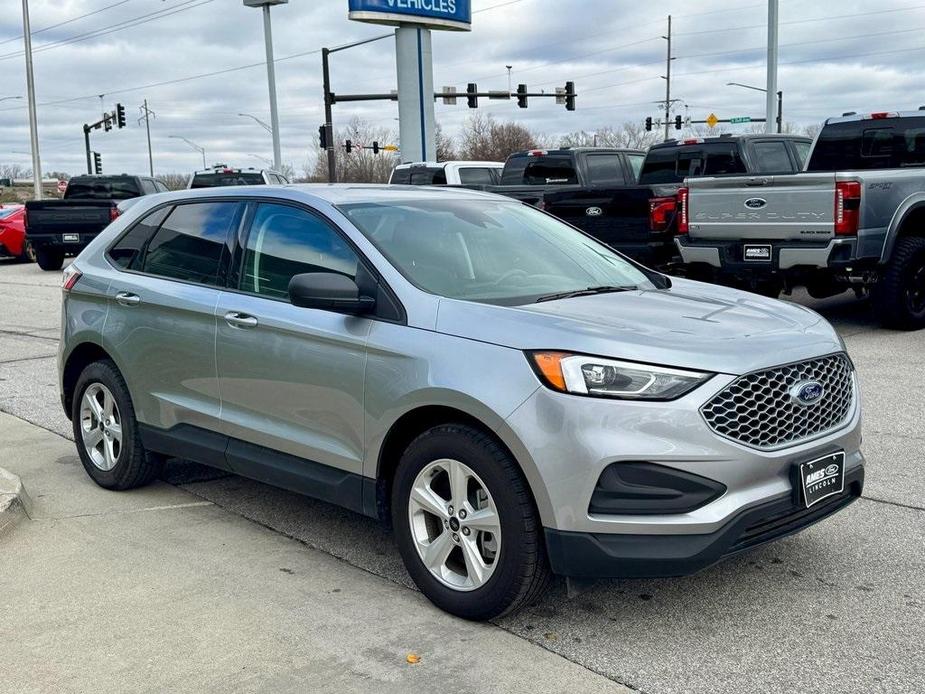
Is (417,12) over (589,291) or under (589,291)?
over

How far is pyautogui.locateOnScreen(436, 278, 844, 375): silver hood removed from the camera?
11.9 ft

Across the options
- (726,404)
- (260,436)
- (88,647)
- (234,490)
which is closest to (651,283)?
(726,404)

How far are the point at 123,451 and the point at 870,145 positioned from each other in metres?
8.87

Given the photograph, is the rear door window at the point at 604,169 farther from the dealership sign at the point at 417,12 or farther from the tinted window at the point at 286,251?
the dealership sign at the point at 417,12

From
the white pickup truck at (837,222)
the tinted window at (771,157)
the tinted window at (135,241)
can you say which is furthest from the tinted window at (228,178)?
the tinted window at (135,241)

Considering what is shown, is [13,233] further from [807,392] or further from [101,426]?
[807,392]

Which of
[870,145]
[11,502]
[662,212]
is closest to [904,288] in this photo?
[870,145]

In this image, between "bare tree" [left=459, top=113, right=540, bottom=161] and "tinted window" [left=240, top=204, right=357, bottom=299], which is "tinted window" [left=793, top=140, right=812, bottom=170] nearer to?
"tinted window" [left=240, top=204, right=357, bottom=299]

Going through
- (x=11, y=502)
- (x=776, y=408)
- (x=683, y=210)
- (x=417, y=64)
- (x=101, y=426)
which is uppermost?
(x=417, y=64)

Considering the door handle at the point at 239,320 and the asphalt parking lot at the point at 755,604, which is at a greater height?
the door handle at the point at 239,320

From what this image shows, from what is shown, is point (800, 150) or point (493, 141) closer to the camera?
point (800, 150)

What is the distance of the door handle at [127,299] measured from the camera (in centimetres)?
550

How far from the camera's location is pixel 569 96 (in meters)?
47.2

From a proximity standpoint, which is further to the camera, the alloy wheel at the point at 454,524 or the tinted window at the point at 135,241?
the tinted window at the point at 135,241
